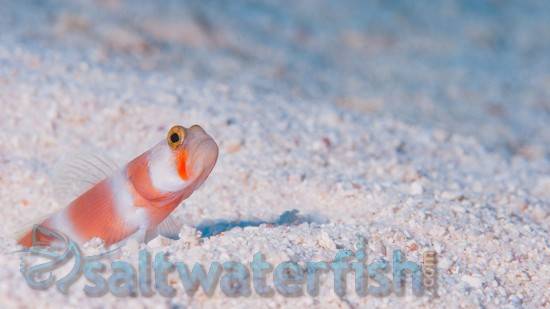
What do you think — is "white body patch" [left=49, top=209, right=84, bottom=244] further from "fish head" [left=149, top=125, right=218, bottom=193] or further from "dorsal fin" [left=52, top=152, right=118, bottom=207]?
"fish head" [left=149, top=125, right=218, bottom=193]

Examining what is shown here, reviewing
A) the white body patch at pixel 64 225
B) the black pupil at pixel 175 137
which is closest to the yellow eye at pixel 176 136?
the black pupil at pixel 175 137

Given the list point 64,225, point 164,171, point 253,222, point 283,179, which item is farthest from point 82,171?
point 283,179

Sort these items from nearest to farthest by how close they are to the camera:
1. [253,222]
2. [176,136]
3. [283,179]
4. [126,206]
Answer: [176,136]
[126,206]
[253,222]
[283,179]

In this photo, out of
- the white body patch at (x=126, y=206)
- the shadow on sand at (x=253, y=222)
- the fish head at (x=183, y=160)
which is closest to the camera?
the fish head at (x=183, y=160)

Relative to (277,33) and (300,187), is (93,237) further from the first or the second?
(277,33)

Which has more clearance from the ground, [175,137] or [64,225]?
[175,137]

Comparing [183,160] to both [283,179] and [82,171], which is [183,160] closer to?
[82,171]

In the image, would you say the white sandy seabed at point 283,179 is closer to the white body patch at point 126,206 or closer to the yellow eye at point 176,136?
the white body patch at point 126,206
